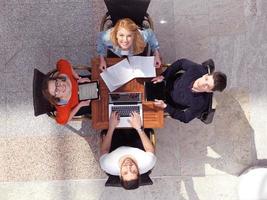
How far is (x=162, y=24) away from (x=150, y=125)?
56.5 inches

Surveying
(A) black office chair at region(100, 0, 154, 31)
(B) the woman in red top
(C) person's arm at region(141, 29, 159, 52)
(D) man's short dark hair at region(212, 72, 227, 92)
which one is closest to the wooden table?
(B) the woman in red top

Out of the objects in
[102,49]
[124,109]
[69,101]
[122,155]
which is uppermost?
[102,49]

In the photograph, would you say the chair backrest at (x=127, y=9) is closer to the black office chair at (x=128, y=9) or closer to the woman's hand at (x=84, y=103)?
the black office chair at (x=128, y=9)

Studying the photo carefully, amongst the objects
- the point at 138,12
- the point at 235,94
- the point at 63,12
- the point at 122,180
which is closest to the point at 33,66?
the point at 63,12

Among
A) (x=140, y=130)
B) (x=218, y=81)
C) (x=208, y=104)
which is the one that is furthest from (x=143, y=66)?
(x=218, y=81)

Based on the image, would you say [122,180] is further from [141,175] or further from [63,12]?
[63,12]

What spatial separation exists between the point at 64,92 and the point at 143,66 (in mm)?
810

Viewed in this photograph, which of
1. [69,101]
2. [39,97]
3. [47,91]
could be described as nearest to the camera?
[47,91]

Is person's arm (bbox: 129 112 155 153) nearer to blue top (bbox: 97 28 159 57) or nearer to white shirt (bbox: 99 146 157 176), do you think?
white shirt (bbox: 99 146 157 176)

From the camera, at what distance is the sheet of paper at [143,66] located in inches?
160

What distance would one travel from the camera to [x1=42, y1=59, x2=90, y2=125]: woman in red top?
12.4 ft

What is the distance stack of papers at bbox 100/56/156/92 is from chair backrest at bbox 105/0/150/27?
40cm

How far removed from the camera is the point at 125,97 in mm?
4062

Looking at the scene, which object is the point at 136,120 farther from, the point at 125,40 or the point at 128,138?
the point at 125,40
